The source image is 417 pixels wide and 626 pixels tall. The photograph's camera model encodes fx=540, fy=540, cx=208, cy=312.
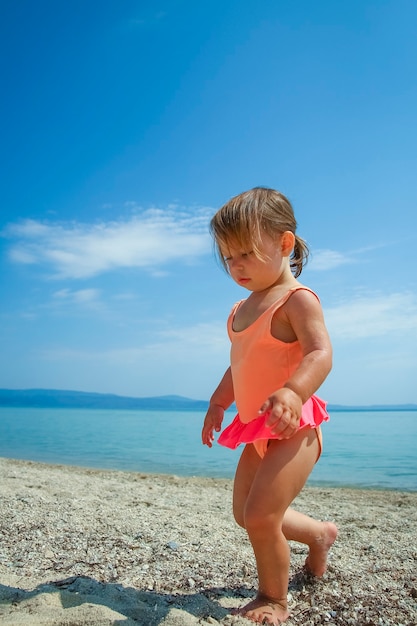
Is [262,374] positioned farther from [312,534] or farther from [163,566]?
[163,566]

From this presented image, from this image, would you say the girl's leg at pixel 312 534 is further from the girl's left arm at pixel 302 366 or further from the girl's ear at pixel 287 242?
the girl's ear at pixel 287 242

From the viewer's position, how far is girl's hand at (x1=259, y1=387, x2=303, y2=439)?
6.46ft

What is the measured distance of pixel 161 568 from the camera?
9.86 feet

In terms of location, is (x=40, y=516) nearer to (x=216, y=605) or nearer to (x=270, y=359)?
(x=216, y=605)

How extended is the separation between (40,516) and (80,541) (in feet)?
2.32

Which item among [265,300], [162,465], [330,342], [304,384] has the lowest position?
[162,465]

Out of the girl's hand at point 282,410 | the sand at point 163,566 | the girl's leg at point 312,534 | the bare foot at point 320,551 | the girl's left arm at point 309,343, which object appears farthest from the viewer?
the bare foot at point 320,551

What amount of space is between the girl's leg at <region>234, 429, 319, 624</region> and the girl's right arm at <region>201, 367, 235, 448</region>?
54 centimetres

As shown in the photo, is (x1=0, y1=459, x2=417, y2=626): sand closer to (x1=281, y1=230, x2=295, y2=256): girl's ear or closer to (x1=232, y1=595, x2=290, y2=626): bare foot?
(x1=232, y1=595, x2=290, y2=626): bare foot

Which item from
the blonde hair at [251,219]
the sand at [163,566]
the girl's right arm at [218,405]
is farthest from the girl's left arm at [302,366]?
the sand at [163,566]

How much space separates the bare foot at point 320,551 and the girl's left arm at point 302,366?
99 cm

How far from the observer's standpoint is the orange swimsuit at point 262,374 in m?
2.39

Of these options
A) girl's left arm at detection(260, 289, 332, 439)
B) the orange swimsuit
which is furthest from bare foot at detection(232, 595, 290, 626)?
girl's left arm at detection(260, 289, 332, 439)

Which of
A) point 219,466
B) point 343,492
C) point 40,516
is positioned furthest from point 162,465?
point 40,516
